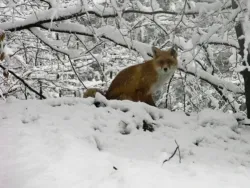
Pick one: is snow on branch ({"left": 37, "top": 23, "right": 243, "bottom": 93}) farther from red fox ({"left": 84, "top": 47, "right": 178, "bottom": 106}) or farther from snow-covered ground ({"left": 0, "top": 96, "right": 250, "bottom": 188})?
snow-covered ground ({"left": 0, "top": 96, "right": 250, "bottom": 188})

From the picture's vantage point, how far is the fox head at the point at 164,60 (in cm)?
680

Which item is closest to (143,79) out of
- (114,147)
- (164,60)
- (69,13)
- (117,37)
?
(164,60)

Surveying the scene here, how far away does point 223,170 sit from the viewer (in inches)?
127

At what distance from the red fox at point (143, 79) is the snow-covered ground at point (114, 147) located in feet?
5.29

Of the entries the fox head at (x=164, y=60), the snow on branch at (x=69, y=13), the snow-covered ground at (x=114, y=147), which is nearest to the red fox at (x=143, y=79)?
the fox head at (x=164, y=60)

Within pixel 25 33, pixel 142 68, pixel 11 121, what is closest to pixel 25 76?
pixel 25 33

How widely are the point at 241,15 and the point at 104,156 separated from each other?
2.62 metres

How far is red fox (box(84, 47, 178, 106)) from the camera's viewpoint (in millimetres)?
6648

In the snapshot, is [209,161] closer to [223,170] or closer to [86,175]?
[223,170]

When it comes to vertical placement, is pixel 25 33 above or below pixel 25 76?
above

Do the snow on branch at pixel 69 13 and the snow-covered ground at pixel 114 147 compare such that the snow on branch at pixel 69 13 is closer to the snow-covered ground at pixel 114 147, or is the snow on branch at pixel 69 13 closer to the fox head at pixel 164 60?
the fox head at pixel 164 60

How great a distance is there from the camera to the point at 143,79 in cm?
673

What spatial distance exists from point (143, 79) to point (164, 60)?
0.57 metres

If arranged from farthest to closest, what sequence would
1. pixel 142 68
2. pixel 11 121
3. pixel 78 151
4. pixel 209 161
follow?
1. pixel 142 68
2. pixel 11 121
3. pixel 209 161
4. pixel 78 151
